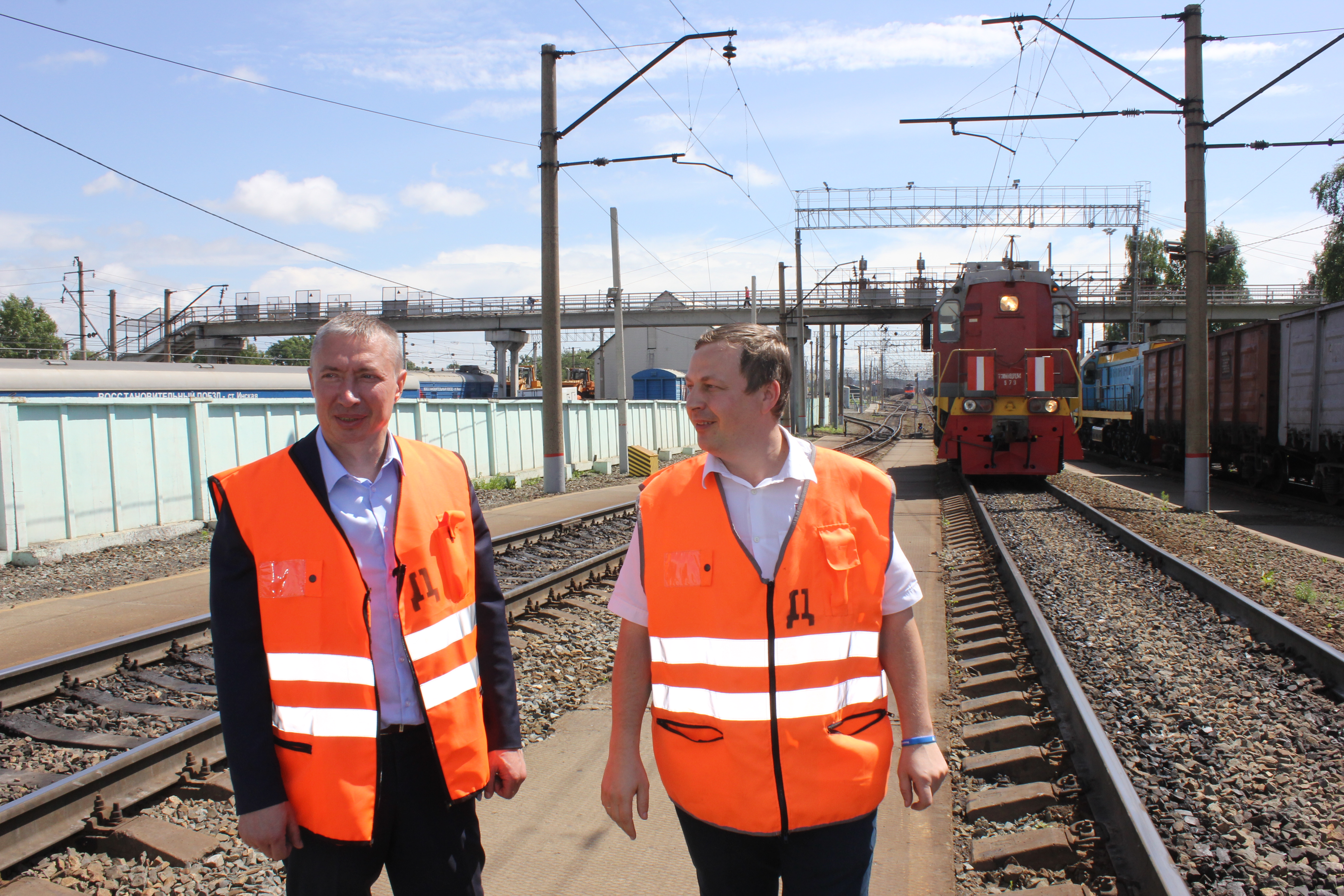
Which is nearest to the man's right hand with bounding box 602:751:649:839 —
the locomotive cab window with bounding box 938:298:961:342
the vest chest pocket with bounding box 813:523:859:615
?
the vest chest pocket with bounding box 813:523:859:615

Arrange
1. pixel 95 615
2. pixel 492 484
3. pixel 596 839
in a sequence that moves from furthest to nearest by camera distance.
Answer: pixel 492 484
pixel 95 615
pixel 596 839

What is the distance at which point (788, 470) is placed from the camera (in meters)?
2.22

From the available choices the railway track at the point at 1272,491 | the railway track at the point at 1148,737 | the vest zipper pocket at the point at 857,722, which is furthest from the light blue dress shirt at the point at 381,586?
the railway track at the point at 1272,491

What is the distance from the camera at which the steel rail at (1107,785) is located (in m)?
3.09

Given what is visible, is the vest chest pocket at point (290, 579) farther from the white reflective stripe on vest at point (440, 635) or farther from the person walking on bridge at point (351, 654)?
the white reflective stripe on vest at point (440, 635)

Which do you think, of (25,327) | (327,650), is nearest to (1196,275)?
(327,650)

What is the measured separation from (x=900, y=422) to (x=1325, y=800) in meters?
57.5

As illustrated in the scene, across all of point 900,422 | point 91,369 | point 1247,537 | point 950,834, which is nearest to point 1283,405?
point 1247,537

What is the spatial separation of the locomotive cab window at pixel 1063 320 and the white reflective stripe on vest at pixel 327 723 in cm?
1646

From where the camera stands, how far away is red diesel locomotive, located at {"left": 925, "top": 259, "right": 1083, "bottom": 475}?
15.9m

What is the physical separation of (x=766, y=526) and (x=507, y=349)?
187ft

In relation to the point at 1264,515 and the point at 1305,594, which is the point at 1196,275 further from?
the point at 1305,594

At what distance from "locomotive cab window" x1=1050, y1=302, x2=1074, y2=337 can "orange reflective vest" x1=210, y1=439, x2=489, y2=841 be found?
16.3m

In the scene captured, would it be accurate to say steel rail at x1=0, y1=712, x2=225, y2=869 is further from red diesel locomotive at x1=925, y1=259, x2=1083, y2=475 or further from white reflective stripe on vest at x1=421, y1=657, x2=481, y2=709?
red diesel locomotive at x1=925, y1=259, x2=1083, y2=475
